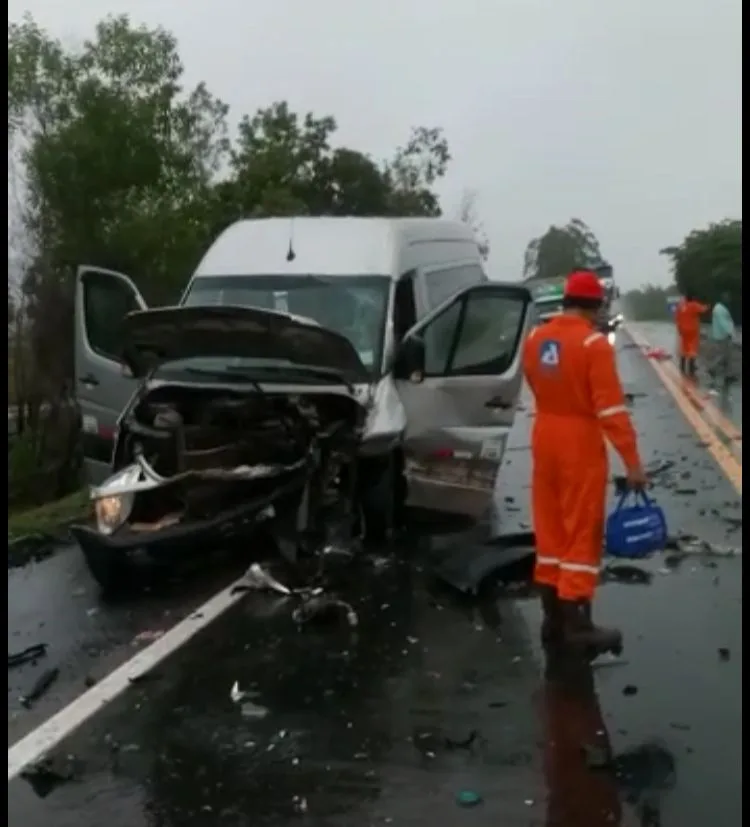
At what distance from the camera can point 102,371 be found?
1046 cm

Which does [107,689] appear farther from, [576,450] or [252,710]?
[576,450]

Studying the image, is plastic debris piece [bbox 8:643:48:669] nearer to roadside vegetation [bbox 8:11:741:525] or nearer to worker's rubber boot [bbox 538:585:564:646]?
worker's rubber boot [bbox 538:585:564:646]

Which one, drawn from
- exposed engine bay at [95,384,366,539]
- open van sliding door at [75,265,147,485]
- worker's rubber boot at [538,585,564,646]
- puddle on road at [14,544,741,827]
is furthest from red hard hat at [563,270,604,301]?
open van sliding door at [75,265,147,485]

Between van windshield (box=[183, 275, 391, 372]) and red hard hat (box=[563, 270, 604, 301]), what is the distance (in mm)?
3016

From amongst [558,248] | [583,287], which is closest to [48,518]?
[583,287]

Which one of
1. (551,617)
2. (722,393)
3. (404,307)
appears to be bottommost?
(551,617)

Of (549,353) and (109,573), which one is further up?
(549,353)

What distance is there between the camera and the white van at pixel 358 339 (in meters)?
9.06

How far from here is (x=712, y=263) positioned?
175 feet

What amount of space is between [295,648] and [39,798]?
223 centimetres

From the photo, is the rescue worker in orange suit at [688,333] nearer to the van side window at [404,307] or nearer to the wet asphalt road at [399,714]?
the van side window at [404,307]

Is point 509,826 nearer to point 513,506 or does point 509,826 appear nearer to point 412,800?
point 412,800

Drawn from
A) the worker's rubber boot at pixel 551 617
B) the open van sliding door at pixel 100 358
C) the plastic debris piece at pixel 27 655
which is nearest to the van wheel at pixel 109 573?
the plastic debris piece at pixel 27 655

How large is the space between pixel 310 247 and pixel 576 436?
4.40 meters
